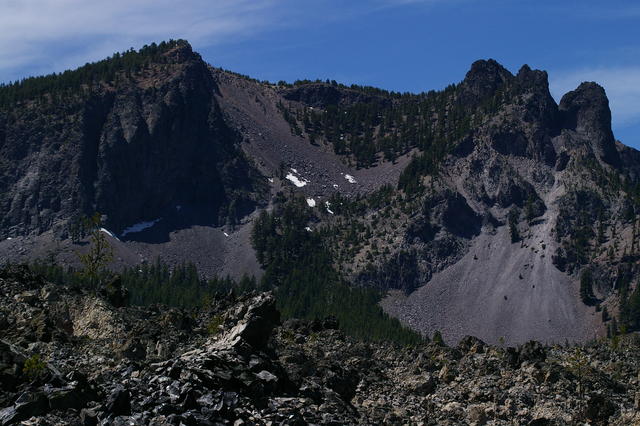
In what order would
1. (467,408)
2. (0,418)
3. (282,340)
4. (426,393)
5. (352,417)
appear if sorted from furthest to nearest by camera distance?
(282,340) < (426,393) < (467,408) < (352,417) < (0,418)

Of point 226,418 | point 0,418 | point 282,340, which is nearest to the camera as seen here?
point 0,418

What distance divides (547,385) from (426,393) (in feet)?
27.8

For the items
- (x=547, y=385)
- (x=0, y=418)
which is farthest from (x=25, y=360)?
(x=547, y=385)

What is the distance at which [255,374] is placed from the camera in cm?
5172

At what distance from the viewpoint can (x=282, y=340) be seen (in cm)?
8925

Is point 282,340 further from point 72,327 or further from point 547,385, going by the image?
point 547,385

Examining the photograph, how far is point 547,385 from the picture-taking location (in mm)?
69625

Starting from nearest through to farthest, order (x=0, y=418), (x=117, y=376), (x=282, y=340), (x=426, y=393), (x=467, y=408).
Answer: (x=0, y=418) → (x=117, y=376) → (x=467, y=408) → (x=426, y=393) → (x=282, y=340)

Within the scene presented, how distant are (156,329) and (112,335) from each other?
320cm

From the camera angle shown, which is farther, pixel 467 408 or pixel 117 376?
pixel 467 408

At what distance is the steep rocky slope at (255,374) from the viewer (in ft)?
144

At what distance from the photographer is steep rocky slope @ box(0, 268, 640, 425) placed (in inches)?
1734

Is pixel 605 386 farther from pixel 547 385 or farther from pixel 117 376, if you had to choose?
pixel 117 376

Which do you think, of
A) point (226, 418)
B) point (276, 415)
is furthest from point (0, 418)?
point (276, 415)
